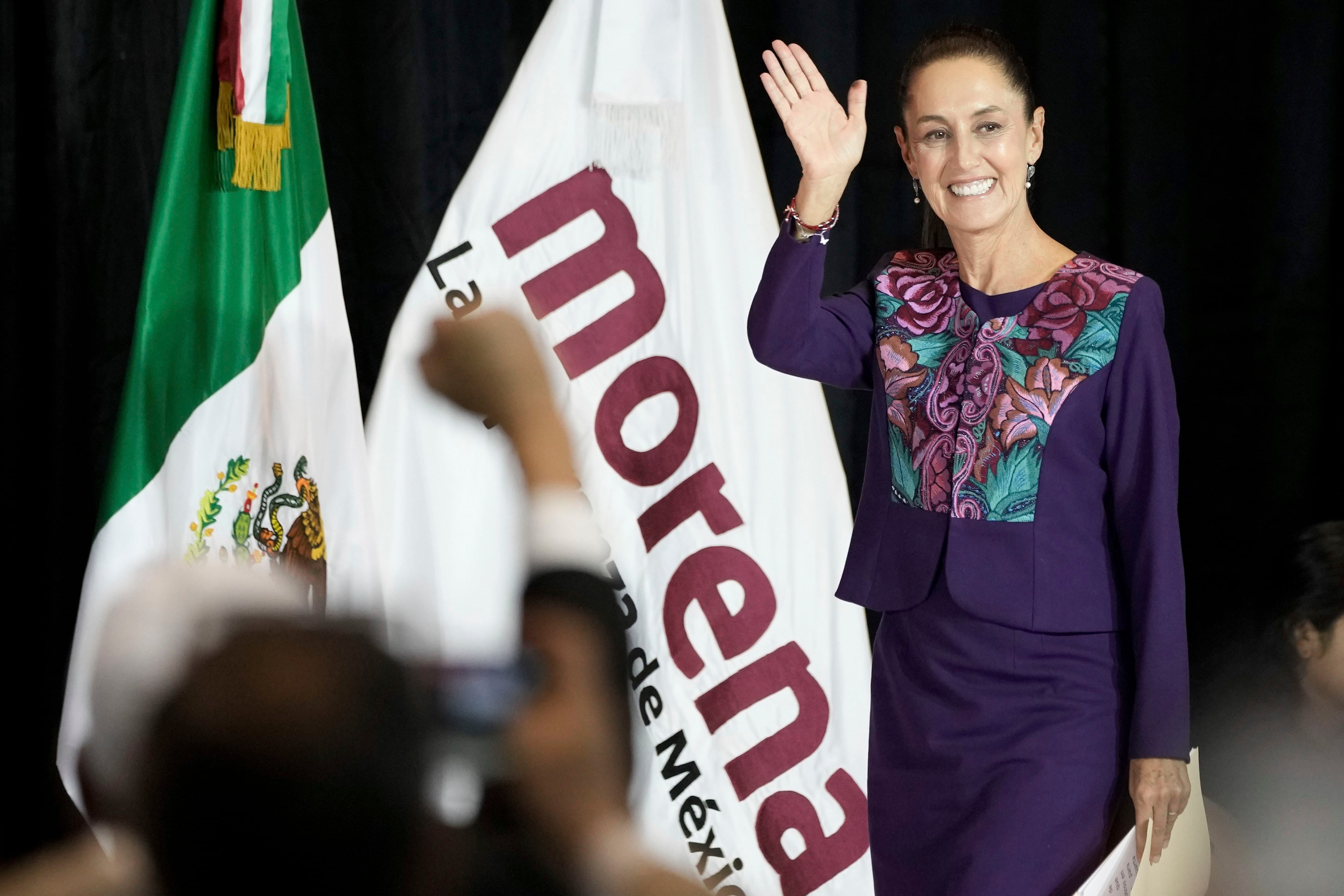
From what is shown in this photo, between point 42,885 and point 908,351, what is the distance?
1316 mm

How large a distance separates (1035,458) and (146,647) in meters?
→ 1.22

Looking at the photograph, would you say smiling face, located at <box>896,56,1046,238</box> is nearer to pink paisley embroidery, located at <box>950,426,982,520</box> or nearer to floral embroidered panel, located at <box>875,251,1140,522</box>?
floral embroidered panel, located at <box>875,251,1140,522</box>

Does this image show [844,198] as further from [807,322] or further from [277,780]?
[277,780]

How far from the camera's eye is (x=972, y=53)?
1.70 metres

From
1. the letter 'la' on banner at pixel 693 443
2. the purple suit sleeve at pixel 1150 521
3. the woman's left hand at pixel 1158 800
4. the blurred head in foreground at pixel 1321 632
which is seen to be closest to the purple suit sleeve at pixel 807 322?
the purple suit sleeve at pixel 1150 521

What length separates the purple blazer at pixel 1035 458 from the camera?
1.56m

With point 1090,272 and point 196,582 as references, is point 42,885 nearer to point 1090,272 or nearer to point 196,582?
point 196,582

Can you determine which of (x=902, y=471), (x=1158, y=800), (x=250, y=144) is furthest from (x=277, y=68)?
(x=1158, y=800)

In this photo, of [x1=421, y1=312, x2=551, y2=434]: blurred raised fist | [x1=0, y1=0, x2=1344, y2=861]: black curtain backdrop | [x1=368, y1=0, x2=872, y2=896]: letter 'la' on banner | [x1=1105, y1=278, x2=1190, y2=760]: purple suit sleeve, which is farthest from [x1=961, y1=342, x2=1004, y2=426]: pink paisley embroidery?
[x1=0, y1=0, x2=1344, y2=861]: black curtain backdrop

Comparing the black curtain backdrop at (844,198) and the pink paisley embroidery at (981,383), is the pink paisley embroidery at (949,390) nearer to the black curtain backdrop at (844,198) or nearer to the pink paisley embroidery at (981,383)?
the pink paisley embroidery at (981,383)

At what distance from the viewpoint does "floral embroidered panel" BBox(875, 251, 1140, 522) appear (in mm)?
1603

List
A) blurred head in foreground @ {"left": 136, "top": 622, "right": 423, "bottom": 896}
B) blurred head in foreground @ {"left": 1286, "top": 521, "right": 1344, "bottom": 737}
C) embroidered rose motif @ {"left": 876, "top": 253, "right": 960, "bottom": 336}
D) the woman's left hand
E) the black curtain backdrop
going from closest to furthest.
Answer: blurred head in foreground @ {"left": 136, "top": 622, "right": 423, "bottom": 896} → the woman's left hand → embroidered rose motif @ {"left": 876, "top": 253, "right": 960, "bottom": 336} → blurred head in foreground @ {"left": 1286, "top": 521, "right": 1344, "bottom": 737} → the black curtain backdrop

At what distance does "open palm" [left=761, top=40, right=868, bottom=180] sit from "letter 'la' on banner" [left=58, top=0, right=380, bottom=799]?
0.91m

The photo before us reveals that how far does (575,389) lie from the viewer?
8.32ft
